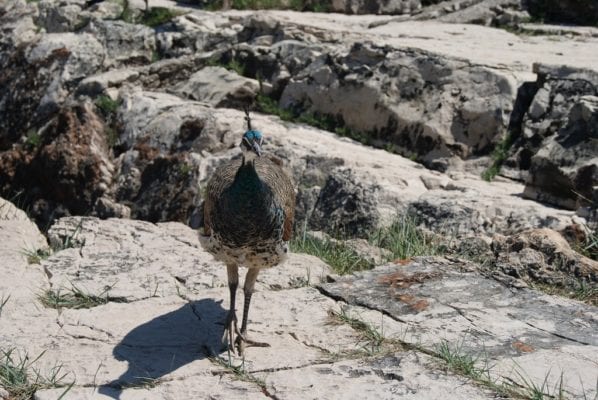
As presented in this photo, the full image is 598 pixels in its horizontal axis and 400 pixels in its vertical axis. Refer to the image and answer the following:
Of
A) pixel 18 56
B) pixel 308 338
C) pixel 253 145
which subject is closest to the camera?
pixel 253 145

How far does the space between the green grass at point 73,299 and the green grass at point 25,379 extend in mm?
868

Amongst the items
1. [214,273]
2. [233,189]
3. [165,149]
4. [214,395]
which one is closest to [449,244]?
[214,273]

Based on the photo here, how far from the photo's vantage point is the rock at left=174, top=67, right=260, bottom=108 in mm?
9062

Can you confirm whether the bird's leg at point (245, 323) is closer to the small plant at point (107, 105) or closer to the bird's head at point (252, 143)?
the bird's head at point (252, 143)

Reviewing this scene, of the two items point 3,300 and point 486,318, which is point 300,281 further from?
point 3,300

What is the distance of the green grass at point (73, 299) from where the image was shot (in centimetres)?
554

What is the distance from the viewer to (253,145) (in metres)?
4.70

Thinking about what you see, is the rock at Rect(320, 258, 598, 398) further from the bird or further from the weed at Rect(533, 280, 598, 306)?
the bird

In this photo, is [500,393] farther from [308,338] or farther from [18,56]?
[18,56]

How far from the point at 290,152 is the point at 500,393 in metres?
4.17

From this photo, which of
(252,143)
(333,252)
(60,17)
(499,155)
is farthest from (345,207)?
(60,17)

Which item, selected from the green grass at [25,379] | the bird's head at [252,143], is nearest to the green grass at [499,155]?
the bird's head at [252,143]

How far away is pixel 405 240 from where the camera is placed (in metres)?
6.57

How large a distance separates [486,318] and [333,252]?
1.72 meters
